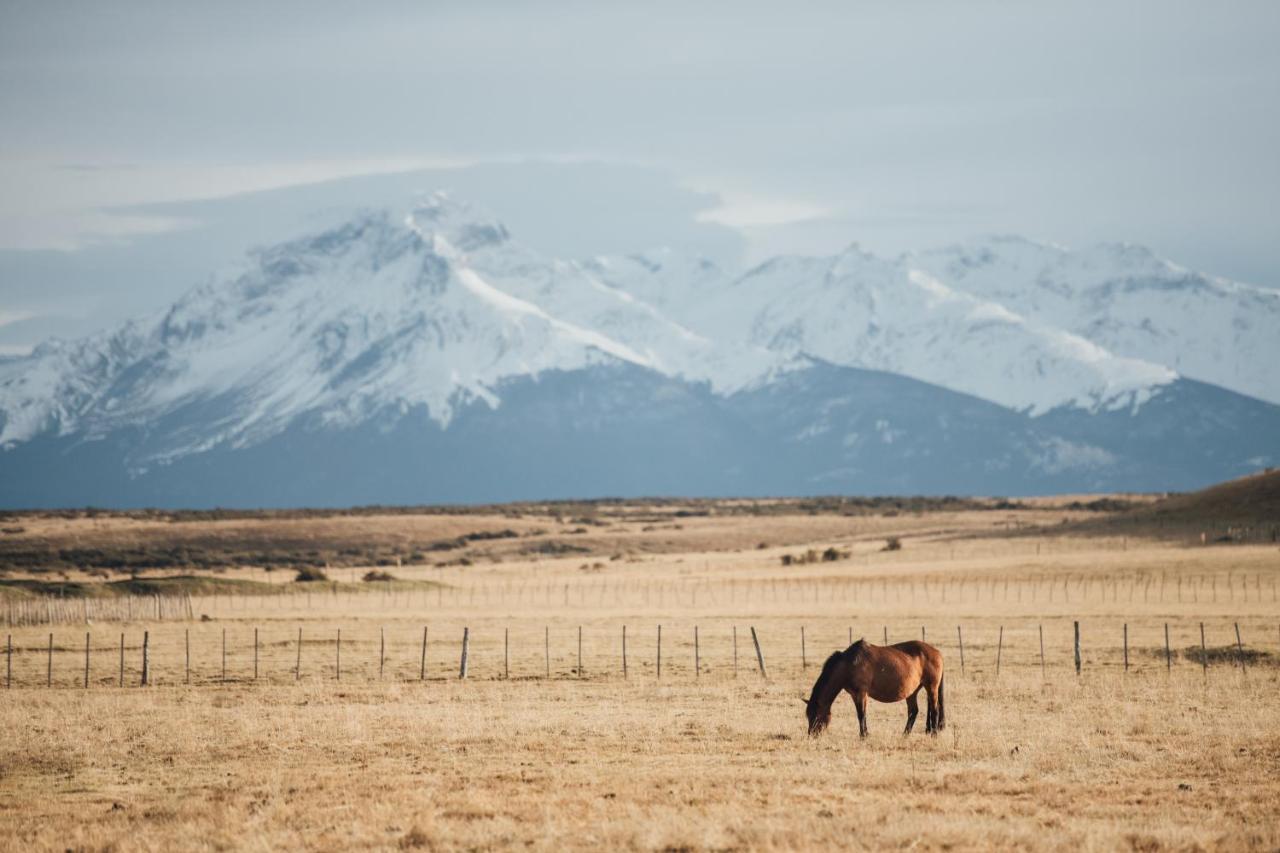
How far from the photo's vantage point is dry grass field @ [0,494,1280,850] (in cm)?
2152

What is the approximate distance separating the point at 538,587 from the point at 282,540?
57672 mm

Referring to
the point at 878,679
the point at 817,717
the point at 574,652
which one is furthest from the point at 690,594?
the point at 878,679

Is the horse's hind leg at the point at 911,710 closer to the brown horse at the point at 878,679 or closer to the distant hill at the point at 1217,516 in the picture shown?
the brown horse at the point at 878,679

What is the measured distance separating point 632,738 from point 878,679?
5.59m

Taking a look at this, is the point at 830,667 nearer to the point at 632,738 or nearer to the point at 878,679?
the point at 878,679

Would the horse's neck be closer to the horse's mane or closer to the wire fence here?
the horse's mane

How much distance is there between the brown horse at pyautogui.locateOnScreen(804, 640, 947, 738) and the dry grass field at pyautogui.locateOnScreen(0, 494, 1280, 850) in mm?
562

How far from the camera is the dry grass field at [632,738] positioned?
21.5 m

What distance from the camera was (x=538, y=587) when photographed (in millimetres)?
98062

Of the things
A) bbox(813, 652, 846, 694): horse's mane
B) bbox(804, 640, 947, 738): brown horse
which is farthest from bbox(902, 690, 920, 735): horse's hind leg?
bbox(813, 652, 846, 694): horse's mane

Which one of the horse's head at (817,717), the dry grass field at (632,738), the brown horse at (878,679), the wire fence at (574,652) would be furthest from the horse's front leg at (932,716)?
the wire fence at (574,652)

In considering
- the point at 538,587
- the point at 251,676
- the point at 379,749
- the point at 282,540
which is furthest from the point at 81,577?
the point at 379,749

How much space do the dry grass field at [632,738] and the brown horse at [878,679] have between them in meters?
0.56

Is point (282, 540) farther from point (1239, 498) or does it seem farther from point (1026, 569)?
point (1239, 498)
